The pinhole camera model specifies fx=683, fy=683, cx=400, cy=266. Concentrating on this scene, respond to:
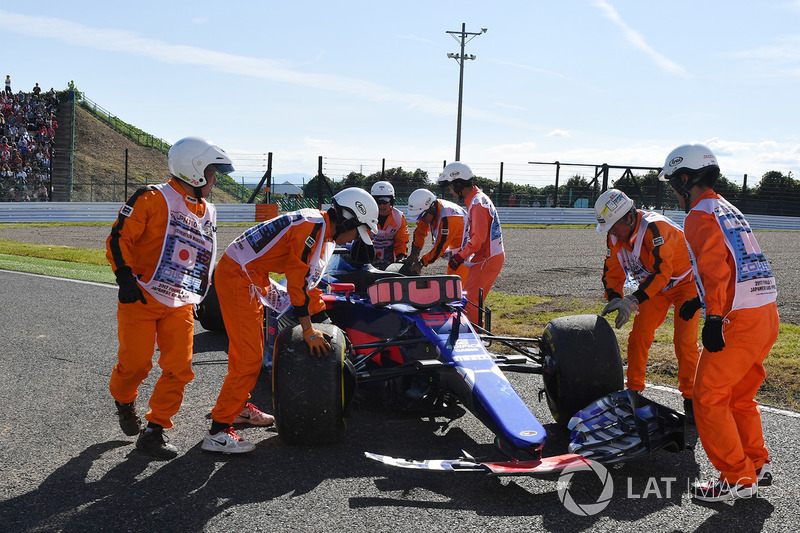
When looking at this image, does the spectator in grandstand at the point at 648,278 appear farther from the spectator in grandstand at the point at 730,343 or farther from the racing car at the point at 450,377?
the spectator in grandstand at the point at 730,343

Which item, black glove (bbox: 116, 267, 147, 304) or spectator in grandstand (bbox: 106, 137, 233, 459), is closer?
black glove (bbox: 116, 267, 147, 304)

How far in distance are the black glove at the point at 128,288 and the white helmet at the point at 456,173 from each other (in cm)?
478

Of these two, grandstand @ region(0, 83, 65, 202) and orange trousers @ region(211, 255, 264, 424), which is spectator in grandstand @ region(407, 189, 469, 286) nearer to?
orange trousers @ region(211, 255, 264, 424)

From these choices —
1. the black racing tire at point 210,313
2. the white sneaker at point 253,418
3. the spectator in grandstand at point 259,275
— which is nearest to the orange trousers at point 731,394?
the spectator in grandstand at point 259,275

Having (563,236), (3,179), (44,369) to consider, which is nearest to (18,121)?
(3,179)

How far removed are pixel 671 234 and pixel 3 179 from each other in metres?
41.4

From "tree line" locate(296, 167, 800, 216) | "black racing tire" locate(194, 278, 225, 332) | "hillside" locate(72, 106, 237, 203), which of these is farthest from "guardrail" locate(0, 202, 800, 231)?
"black racing tire" locate(194, 278, 225, 332)

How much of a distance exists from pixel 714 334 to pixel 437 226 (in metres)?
5.18

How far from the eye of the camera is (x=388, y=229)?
9.40 meters

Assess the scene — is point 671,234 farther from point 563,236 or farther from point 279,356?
point 563,236

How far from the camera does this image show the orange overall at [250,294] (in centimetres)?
497

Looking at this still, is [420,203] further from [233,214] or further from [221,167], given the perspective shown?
[233,214]

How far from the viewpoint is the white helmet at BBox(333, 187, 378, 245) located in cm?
512

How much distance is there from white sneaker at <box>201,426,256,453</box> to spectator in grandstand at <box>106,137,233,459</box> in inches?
9.6
